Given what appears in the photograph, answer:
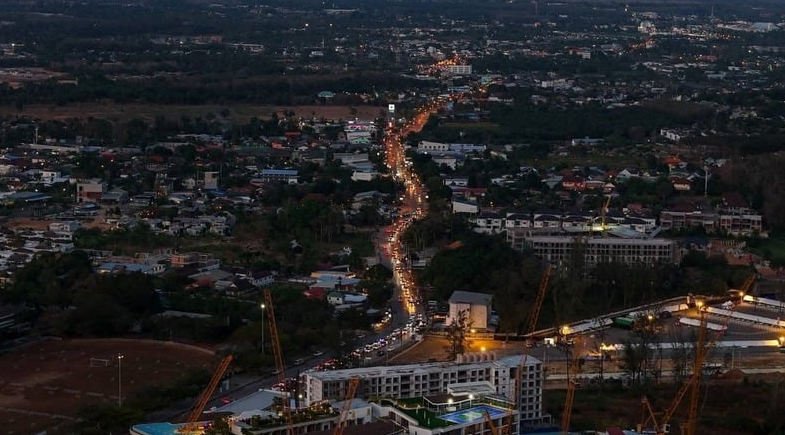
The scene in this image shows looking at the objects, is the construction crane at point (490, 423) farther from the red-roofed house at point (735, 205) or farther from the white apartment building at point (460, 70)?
the white apartment building at point (460, 70)

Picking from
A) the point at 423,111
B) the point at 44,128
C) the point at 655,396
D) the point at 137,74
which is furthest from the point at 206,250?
the point at 137,74

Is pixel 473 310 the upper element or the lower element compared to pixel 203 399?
lower

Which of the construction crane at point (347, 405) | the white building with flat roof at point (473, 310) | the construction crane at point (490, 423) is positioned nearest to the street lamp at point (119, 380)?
the construction crane at point (347, 405)

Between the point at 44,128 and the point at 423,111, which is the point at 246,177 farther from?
the point at 423,111

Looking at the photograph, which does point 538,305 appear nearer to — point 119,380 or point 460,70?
point 119,380

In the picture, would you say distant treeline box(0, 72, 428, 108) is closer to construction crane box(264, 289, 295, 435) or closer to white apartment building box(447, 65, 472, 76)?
white apartment building box(447, 65, 472, 76)

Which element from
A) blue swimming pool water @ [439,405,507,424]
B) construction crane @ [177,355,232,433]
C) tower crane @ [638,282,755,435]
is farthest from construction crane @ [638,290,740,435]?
construction crane @ [177,355,232,433]

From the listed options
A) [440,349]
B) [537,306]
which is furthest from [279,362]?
[537,306]
